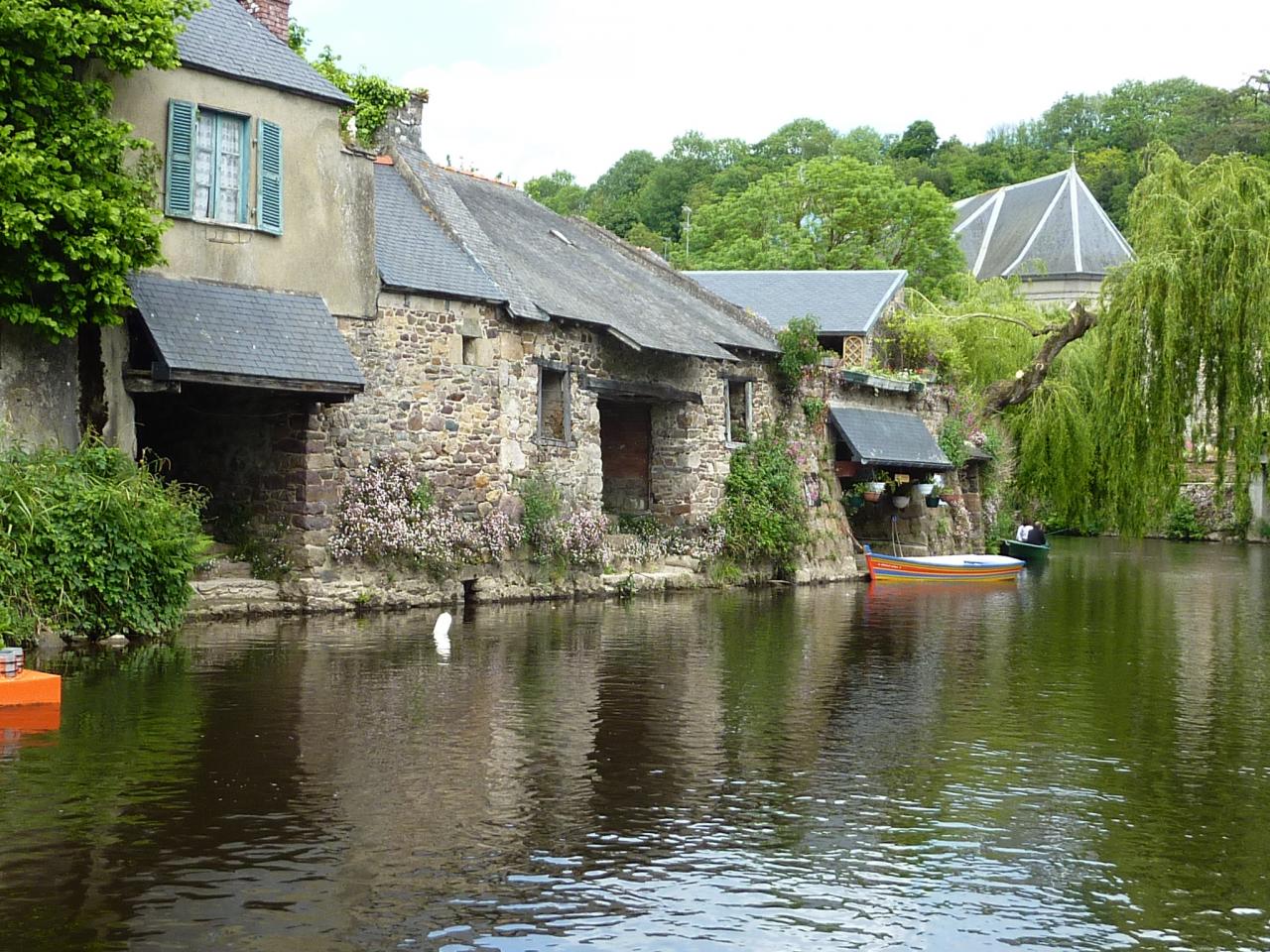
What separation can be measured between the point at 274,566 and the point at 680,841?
457 inches

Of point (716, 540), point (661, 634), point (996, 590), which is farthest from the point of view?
point (996, 590)

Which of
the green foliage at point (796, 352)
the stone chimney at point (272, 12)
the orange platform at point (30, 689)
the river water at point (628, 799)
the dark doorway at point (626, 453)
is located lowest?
the river water at point (628, 799)

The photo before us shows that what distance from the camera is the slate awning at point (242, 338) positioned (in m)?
16.5

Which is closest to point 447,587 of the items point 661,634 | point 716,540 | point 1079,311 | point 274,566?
point 274,566

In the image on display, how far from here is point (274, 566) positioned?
60.5 ft

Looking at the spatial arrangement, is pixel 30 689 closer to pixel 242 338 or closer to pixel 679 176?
pixel 242 338

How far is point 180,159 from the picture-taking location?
17297 millimetres

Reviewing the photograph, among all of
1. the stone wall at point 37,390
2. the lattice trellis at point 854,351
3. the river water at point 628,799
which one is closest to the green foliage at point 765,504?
the lattice trellis at point 854,351

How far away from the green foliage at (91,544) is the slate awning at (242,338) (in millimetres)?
1420

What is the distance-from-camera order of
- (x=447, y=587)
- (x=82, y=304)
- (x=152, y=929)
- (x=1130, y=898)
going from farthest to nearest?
(x=447, y=587), (x=82, y=304), (x=1130, y=898), (x=152, y=929)

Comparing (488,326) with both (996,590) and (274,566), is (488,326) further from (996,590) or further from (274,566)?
(996,590)

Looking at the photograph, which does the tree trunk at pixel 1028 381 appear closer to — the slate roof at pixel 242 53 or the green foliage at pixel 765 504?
the green foliage at pixel 765 504

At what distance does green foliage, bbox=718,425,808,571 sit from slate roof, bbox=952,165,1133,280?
3854 cm

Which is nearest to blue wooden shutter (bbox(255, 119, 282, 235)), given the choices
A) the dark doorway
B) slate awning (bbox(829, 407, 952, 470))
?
the dark doorway
